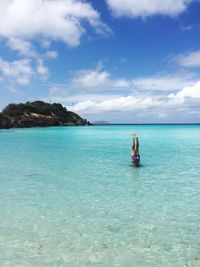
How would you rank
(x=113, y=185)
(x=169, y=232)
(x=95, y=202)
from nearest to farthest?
(x=169, y=232)
(x=95, y=202)
(x=113, y=185)

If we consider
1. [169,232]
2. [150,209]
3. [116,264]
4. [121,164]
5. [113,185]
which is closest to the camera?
[116,264]

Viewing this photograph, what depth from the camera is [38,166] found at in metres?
32.7

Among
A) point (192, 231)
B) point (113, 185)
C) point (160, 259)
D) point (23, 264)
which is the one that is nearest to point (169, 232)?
point (192, 231)

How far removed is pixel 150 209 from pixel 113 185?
6.32 metres

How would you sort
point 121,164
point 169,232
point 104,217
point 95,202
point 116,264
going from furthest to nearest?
1. point 121,164
2. point 95,202
3. point 104,217
4. point 169,232
5. point 116,264

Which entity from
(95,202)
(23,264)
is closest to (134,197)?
(95,202)

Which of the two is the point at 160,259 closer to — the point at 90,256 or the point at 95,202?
the point at 90,256

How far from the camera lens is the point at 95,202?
18188mm

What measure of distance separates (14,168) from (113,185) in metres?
12.0

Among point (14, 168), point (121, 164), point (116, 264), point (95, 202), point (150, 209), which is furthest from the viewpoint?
point (121, 164)

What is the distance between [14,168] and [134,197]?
15.3 meters

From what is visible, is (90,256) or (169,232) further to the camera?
(169,232)

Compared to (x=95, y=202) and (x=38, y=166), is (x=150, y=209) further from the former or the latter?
(x=38, y=166)

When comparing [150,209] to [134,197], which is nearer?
[150,209]
